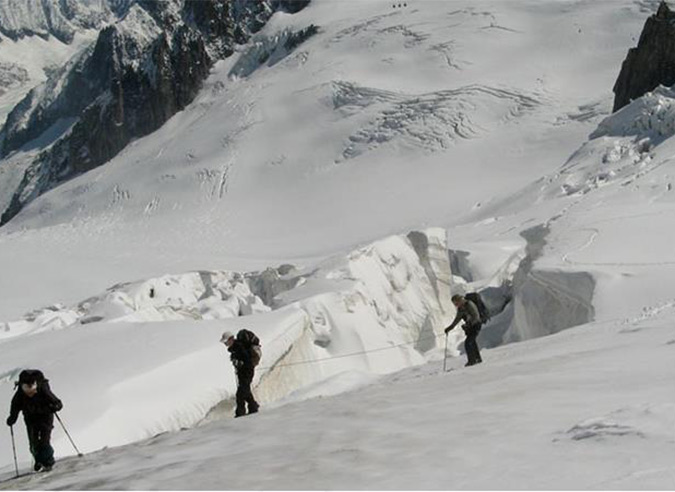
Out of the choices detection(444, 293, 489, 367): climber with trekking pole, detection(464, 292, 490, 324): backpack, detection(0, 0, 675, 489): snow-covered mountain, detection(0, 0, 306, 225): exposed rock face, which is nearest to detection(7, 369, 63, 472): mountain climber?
detection(0, 0, 675, 489): snow-covered mountain

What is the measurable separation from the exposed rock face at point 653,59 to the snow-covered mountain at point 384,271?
17.6 feet

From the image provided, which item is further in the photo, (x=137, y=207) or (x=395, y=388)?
(x=137, y=207)

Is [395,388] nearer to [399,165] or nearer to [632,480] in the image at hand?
[632,480]

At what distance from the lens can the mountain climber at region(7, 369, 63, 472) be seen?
8.61 m

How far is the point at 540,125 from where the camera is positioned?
61.2 meters

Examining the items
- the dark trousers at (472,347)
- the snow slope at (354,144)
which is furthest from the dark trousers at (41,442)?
the snow slope at (354,144)

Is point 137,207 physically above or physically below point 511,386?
below

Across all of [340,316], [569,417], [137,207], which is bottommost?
[137,207]

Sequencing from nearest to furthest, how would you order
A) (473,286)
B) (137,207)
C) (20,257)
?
(473,286), (20,257), (137,207)

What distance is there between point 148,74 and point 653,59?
2677 inches

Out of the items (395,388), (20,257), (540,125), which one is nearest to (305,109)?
(540,125)

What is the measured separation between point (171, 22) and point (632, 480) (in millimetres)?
107271

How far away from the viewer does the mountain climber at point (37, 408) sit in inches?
339

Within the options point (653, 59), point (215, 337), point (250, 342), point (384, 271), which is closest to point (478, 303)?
point (250, 342)
